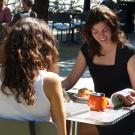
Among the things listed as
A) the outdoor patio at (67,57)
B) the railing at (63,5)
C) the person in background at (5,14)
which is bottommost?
the outdoor patio at (67,57)

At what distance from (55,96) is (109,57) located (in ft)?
4.21

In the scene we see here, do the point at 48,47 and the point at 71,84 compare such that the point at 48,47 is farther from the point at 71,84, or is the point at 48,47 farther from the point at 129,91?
the point at 71,84

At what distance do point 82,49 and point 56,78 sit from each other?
1383 mm

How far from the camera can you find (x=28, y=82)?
272 cm

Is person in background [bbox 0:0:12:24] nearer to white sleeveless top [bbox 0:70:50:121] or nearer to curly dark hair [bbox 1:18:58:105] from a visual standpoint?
curly dark hair [bbox 1:18:58:105]

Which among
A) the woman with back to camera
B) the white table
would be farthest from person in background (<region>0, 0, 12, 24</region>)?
the white table

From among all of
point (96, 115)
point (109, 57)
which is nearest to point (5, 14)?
point (109, 57)

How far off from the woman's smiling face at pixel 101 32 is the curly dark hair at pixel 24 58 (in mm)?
1010

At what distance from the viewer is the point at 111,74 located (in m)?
3.90

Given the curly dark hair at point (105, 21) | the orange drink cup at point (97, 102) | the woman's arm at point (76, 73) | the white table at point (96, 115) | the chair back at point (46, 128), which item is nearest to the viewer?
the chair back at point (46, 128)

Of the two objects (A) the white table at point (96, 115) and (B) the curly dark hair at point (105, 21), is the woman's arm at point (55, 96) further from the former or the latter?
(B) the curly dark hair at point (105, 21)

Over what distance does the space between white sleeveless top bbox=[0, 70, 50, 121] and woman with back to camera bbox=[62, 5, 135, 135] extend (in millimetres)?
1141

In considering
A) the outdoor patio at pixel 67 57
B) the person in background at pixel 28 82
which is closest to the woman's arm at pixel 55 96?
the person in background at pixel 28 82

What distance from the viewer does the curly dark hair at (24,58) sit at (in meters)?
2.72
